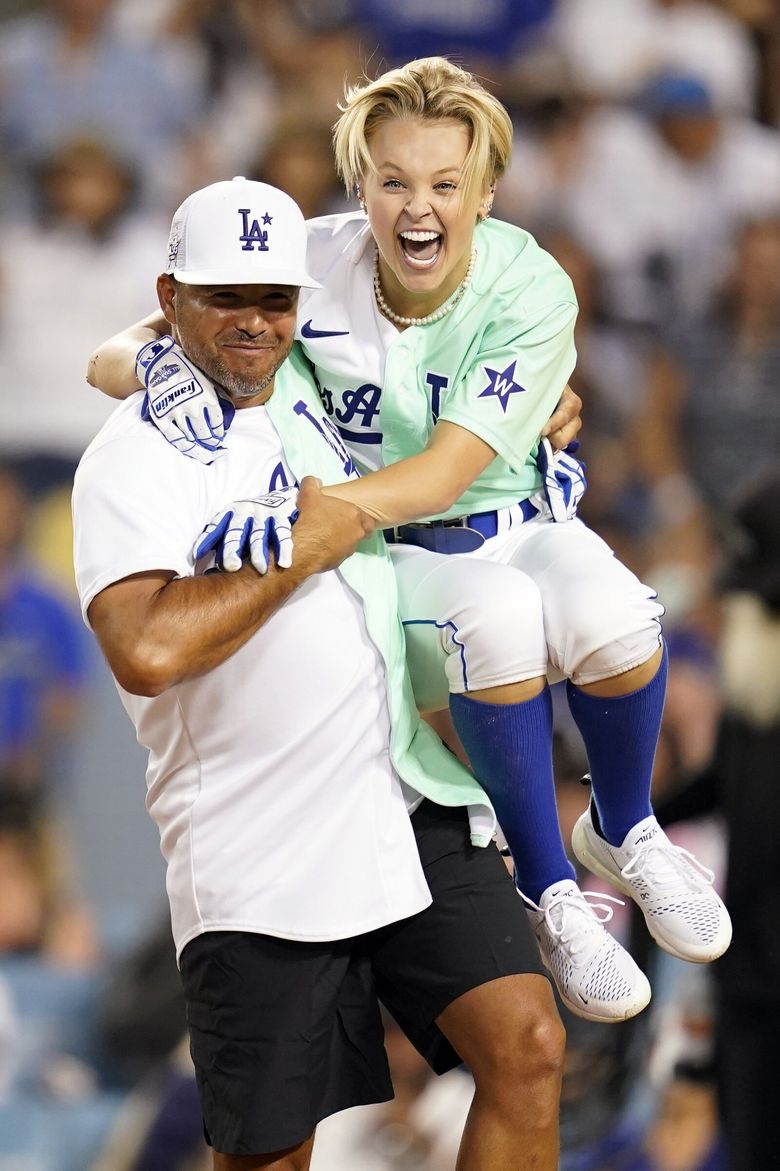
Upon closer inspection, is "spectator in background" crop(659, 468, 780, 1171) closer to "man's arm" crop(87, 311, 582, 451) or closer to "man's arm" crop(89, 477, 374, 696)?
"man's arm" crop(87, 311, 582, 451)

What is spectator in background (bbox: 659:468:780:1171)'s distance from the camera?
14.2 ft

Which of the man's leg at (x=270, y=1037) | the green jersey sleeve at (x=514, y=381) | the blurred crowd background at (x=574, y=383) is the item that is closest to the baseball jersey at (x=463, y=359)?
the green jersey sleeve at (x=514, y=381)

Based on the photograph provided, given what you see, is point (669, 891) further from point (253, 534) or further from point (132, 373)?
point (132, 373)

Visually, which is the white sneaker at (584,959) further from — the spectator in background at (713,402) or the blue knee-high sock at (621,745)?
the spectator in background at (713,402)

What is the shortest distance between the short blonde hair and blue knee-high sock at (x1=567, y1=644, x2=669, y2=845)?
0.70 metres

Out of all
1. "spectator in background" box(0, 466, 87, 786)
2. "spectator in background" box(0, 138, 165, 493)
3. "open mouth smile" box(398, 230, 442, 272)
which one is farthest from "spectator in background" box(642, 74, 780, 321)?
"open mouth smile" box(398, 230, 442, 272)

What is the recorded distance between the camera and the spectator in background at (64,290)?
16.1 feet

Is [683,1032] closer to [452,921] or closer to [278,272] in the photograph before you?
[452,921]

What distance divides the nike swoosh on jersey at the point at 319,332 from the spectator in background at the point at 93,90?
2.96m

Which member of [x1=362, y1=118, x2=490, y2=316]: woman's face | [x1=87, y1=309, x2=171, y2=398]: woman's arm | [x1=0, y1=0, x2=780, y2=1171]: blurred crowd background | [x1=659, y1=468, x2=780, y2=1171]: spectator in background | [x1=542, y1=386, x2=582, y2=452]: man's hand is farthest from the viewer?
[x1=0, y1=0, x2=780, y2=1171]: blurred crowd background

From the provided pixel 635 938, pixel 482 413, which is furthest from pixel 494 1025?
pixel 635 938

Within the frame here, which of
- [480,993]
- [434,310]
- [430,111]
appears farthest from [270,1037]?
[430,111]

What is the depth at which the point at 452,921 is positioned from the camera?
2.03 m

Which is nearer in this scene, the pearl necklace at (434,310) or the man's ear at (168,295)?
the man's ear at (168,295)
